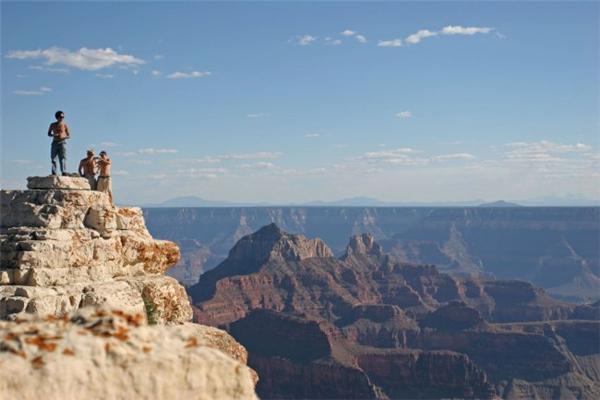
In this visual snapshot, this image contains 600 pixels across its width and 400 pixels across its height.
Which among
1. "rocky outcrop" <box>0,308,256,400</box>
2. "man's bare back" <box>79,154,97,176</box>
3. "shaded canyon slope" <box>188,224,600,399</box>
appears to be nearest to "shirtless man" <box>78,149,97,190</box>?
"man's bare back" <box>79,154,97,176</box>

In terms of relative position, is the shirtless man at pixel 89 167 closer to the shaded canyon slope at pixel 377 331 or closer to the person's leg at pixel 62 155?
the person's leg at pixel 62 155

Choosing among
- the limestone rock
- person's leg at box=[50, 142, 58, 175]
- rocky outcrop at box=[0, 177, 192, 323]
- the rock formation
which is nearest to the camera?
the rock formation

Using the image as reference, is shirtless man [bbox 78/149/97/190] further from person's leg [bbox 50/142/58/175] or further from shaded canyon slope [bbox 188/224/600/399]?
shaded canyon slope [bbox 188/224/600/399]

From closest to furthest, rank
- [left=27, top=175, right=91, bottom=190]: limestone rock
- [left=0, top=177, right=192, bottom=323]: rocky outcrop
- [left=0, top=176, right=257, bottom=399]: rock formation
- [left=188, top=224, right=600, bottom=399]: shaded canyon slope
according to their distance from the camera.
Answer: [left=0, top=176, right=257, bottom=399]: rock formation → [left=0, top=177, right=192, bottom=323]: rocky outcrop → [left=27, top=175, right=91, bottom=190]: limestone rock → [left=188, top=224, right=600, bottom=399]: shaded canyon slope

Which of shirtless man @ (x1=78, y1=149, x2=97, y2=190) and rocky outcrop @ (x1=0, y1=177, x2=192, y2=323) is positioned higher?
shirtless man @ (x1=78, y1=149, x2=97, y2=190)

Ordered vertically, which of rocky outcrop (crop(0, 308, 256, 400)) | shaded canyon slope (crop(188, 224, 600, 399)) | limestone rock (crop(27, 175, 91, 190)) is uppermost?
limestone rock (crop(27, 175, 91, 190))

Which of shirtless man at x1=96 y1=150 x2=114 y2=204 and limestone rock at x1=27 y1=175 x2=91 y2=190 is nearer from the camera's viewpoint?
limestone rock at x1=27 y1=175 x2=91 y2=190

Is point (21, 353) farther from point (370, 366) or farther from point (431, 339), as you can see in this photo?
point (431, 339)
